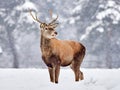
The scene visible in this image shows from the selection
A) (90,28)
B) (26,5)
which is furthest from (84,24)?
(26,5)

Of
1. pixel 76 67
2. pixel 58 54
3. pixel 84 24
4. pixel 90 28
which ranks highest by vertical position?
pixel 58 54

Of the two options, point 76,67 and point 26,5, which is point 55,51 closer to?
point 76,67

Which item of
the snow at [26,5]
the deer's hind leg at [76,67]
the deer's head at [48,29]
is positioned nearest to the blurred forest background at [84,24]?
the snow at [26,5]

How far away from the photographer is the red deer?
9766 millimetres

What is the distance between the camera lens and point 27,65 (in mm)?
43125

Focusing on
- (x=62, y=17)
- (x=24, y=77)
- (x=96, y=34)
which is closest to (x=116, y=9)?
(x=96, y=34)

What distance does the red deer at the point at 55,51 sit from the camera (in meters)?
9.77

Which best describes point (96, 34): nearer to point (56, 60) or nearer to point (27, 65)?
point (27, 65)

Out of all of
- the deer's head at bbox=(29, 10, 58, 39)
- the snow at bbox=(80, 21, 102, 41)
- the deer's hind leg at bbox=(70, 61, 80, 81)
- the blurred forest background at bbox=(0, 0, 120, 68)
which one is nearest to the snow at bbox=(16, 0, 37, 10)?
the blurred forest background at bbox=(0, 0, 120, 68)

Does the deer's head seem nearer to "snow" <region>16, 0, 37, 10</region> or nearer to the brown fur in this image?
the brown fur

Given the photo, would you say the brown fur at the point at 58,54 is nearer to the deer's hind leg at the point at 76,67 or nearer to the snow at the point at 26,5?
the deer's hind leg at the point at 76,67

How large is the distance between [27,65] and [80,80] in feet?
108

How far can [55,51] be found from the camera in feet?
32.3

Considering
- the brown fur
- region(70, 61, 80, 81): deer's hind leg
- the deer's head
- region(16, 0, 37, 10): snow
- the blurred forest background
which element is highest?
the deer's head
